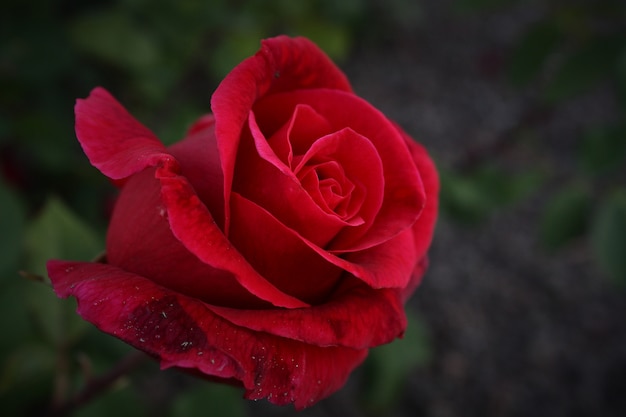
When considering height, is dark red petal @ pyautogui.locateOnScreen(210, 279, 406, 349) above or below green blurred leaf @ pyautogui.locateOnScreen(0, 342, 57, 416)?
above

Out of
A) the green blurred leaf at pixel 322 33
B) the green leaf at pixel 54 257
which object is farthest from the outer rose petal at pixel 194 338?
the green blurred leaf at pixel 322 33

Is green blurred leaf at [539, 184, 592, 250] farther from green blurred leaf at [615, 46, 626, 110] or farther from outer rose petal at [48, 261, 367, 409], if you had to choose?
outer rose petal at [48, 261, 367, 409]

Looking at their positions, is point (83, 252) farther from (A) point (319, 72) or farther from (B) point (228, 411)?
(A) point (319, 72)

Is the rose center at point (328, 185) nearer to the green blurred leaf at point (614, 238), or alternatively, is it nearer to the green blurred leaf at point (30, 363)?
the green blurred leaf at point (30, 363)

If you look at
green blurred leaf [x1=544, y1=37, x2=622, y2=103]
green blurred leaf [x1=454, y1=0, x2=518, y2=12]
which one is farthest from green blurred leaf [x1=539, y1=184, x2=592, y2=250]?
green blurred leaf [x1=454, y1=0, x2=518, y2=12]

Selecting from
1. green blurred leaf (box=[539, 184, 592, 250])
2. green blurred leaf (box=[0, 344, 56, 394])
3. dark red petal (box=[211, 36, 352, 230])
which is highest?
dark red petal (box=[211, 36, 352, 230])

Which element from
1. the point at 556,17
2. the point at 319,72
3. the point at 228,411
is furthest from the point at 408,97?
the point at 319,72

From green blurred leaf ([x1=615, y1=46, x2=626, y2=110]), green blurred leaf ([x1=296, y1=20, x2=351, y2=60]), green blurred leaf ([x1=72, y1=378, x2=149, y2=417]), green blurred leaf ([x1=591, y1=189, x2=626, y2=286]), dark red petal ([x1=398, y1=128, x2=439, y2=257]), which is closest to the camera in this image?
dark red petal ([x1=398, y1=128, x2=439, y2=257])
